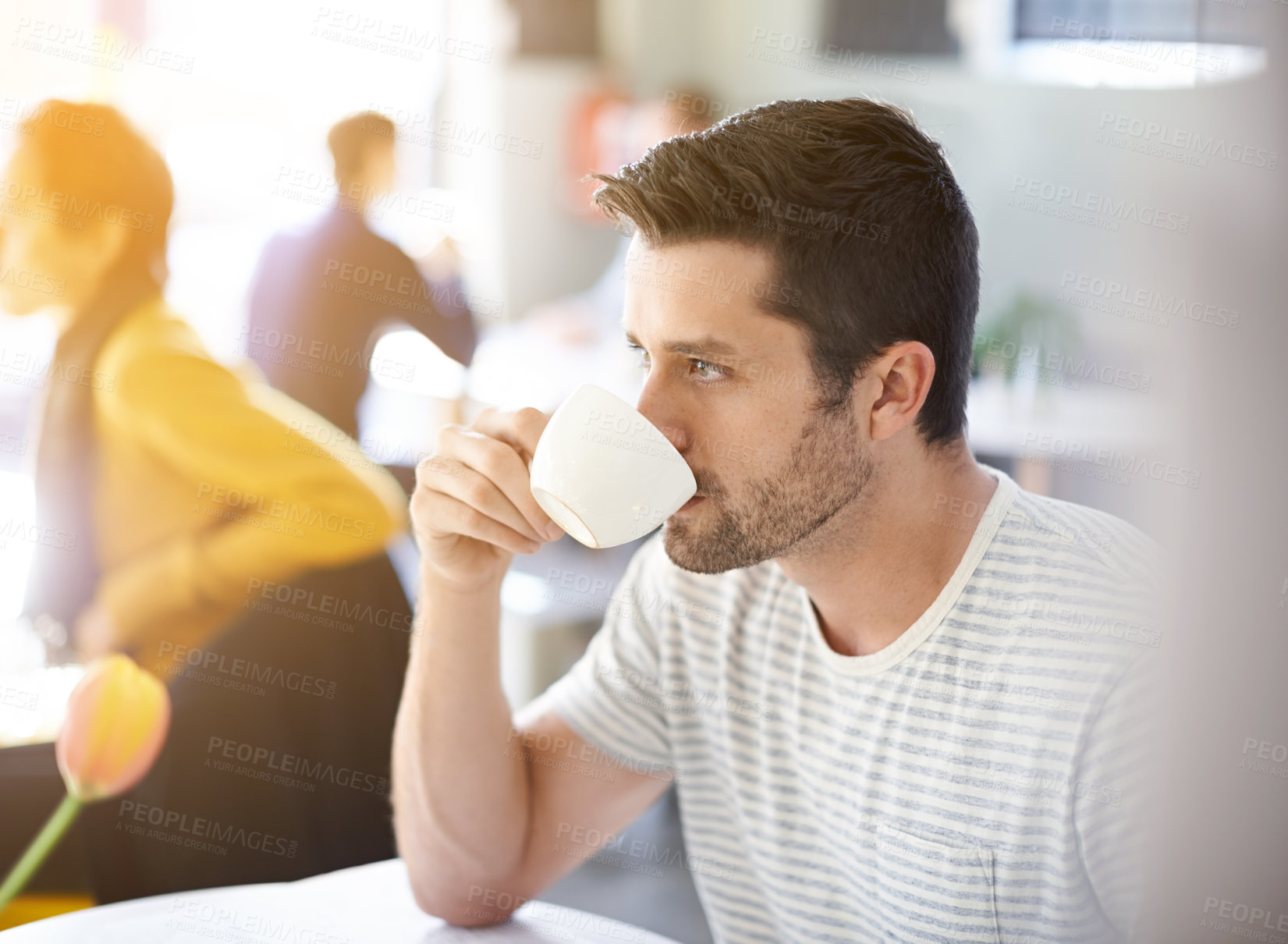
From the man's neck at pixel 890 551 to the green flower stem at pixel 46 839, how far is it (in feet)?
2.96

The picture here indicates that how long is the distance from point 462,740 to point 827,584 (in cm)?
37

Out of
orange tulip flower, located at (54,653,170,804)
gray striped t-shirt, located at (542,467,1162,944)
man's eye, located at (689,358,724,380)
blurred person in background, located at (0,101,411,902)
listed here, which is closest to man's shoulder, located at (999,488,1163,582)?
gray striped t-shirt, located at (542,467,1162,944)

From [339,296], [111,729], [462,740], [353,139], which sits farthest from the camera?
[353,139]

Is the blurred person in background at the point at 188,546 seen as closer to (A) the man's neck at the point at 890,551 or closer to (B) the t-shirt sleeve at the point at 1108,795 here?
(A) the man's neck at the point at 890,551

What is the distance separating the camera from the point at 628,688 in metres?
1.12

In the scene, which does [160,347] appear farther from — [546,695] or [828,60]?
[828,60]

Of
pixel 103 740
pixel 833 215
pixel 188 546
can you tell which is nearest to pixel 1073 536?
pixel 833 215

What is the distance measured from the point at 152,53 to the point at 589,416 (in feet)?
9.37

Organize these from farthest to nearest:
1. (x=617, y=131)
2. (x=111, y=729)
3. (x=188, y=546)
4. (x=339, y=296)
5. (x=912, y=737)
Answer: (x=617, y=131) → (x=339, y=296) → (x=188, y=546) → (x=111, y=729) → (x=912, y=737)

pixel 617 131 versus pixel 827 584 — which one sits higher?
pixel 617 131

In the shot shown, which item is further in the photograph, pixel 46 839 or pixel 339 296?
pixel 339 296

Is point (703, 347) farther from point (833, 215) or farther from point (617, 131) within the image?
point (617, 131)

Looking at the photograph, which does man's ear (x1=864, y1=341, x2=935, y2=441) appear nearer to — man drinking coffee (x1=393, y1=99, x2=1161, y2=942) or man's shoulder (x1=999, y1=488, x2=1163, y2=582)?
man drinking coffee (x1=393, y1=99, x2=1161, y2=942)

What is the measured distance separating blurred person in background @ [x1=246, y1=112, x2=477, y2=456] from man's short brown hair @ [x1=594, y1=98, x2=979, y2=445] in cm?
167
